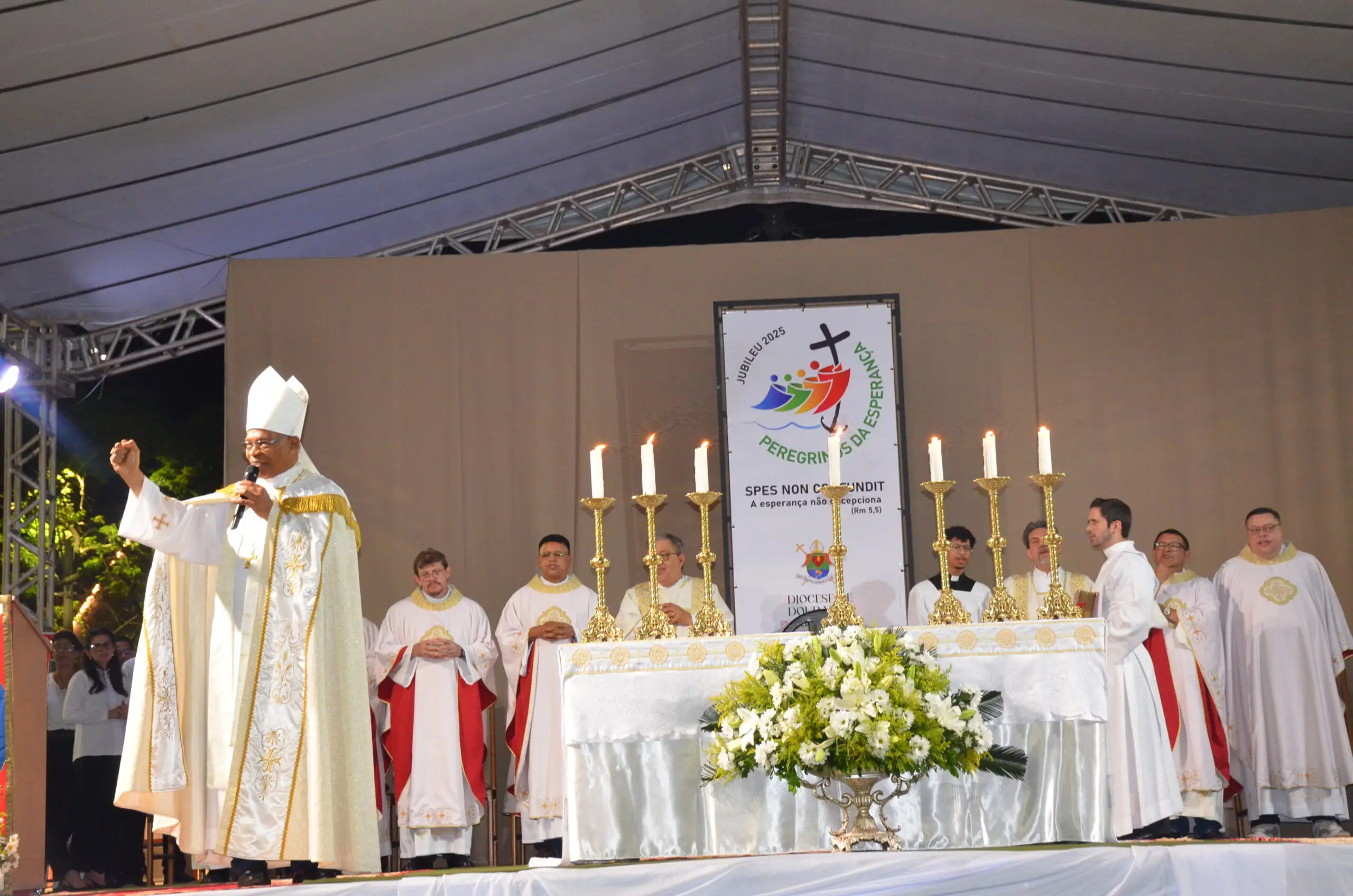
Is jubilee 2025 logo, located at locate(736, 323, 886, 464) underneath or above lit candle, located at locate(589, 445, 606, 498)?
above

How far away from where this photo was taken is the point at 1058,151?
9.77m

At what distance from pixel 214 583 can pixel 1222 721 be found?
19.3ft

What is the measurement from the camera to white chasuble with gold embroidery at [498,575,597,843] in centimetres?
827

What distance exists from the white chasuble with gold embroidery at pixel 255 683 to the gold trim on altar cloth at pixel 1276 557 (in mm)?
5533

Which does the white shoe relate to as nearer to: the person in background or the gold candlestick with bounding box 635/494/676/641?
the gold candlestick with bounding box 635/494/676/641

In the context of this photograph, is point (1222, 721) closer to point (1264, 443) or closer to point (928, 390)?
point (1264, 443)

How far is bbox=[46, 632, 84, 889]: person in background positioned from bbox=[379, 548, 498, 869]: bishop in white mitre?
2.08 m

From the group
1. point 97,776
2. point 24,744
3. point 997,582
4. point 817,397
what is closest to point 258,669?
point 24,744

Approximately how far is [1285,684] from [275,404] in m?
6.06

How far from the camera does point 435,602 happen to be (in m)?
8.59

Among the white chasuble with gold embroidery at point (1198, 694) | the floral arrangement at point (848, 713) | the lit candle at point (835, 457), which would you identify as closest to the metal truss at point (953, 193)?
the white chasuble with gold embroidery at point (1198, 694)

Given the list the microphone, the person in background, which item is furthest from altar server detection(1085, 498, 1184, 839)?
the person in background

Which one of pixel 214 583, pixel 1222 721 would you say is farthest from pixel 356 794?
pixel 1222 721

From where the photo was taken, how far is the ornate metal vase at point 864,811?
4.77 m
